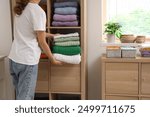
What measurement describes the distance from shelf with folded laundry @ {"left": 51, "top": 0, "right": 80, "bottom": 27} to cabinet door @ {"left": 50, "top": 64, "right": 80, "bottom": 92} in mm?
422

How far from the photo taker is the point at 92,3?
2822 millimetres

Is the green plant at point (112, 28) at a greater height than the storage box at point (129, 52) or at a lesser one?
greater

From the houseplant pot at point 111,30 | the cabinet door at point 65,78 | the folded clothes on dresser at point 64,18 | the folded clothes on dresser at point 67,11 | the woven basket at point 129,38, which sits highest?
the folded clothes on dresser at point 67,11

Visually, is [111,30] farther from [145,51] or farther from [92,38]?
[145,51]

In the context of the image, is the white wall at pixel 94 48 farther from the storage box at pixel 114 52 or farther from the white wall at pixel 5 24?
the white wall at pixel 5 24

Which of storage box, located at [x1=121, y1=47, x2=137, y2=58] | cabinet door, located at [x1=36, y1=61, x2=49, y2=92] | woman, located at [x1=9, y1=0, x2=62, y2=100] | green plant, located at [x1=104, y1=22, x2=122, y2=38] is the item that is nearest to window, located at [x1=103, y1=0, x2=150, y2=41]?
green plant, located at [x1=104, y1=22, x2=122, y2=38]

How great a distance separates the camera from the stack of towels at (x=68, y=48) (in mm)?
2482

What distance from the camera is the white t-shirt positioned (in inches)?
85.3

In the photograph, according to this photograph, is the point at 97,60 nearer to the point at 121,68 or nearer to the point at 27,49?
the point at 121,68

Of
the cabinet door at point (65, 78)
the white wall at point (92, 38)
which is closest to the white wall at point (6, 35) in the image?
the white wall at point (92, 38)

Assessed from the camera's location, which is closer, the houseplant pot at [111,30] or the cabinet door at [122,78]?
the cabinet door at [122,78]

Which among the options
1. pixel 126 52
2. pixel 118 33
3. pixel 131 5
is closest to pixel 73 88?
pixel 126 52

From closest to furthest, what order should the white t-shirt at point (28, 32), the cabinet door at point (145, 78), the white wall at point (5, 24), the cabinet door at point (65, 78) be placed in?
1. the white t-shirt at point (28, 32)
2. the cabinet door at point (145, 78)
3. the cabinet door at point (65, 78)
4. the white wall at point (5, 24)

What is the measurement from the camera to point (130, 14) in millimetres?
2963
